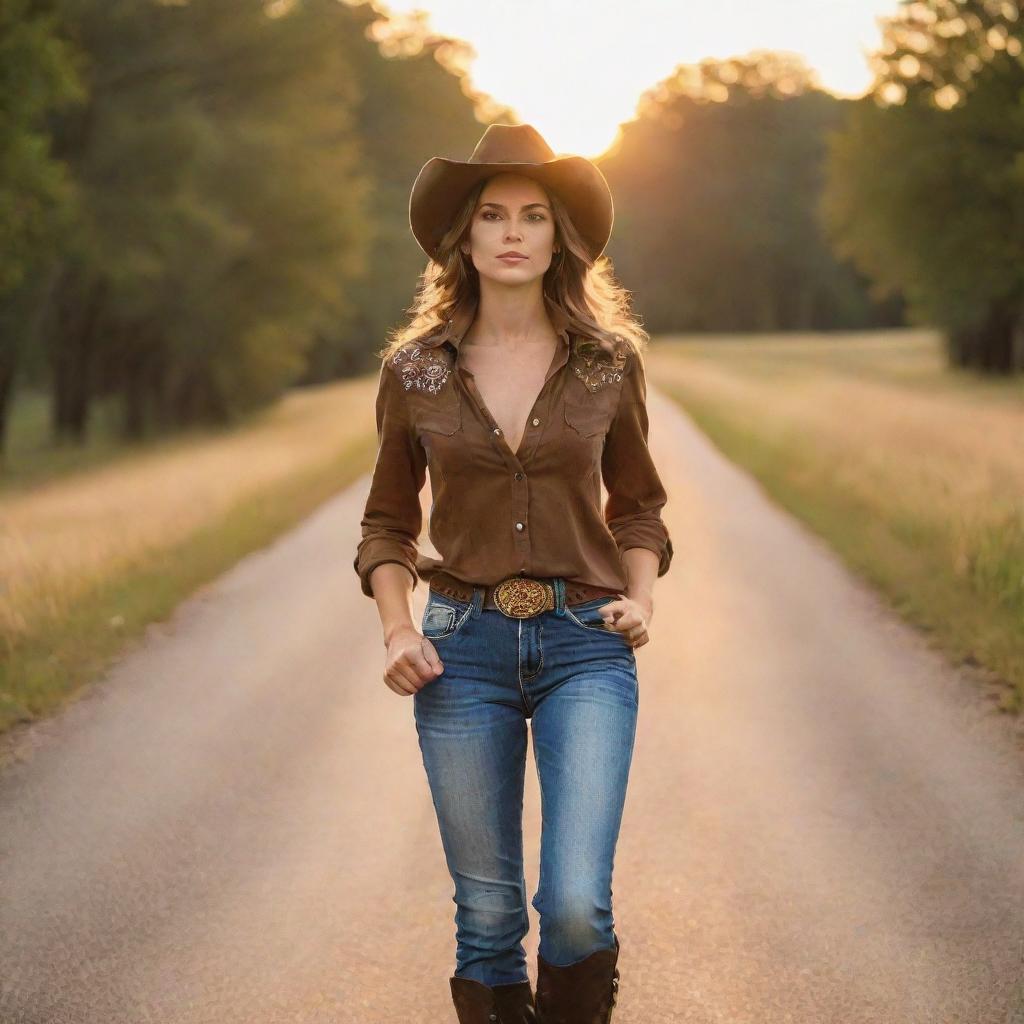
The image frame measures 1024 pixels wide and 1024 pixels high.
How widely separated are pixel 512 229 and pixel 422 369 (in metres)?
0.39

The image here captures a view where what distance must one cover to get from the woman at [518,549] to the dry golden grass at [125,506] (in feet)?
16.7

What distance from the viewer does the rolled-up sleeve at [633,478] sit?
119 inches

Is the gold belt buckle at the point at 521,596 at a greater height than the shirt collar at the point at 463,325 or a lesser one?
lesser

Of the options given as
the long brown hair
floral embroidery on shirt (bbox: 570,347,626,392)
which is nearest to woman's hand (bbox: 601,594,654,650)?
floral embroidery on shirt (bbox: 570,347,626,392)

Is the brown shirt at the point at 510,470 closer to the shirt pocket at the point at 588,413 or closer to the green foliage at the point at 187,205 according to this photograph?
the shirt pocket at the point at 588,413

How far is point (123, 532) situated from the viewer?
11430mm

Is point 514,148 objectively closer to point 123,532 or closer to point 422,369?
point 422,369

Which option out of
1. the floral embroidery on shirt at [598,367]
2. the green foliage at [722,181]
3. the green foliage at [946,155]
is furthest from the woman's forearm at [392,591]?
the green foliage at [722,181]

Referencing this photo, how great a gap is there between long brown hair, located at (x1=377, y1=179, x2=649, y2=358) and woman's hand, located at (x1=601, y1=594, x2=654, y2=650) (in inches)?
23.9

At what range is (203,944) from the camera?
3.73m

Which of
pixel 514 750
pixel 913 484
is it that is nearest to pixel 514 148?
pixel 514 750

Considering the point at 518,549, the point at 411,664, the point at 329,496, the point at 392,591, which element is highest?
the point at 518,549

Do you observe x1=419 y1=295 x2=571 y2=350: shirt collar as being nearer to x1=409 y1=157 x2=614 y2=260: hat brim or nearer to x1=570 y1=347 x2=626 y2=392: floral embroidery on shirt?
x1=570 y1=347 x2=626 y2=392: floral embroidery on shirt

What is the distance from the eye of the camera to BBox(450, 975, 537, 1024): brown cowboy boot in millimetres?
2660
